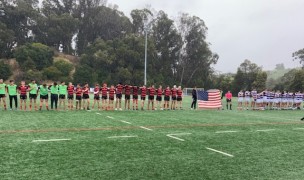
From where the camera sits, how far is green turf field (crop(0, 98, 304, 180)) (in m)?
6.07

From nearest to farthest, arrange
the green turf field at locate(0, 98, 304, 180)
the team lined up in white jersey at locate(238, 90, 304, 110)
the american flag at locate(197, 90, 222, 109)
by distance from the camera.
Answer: the green turf field at locate(0, 98, 304, 180) → the american flag at locate(197, 90, 222, 109) → the team lined up in white jersey at locate(238, 90, 304, 110)

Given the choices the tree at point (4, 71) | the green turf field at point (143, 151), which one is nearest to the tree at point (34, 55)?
the tree at point (4, 71)

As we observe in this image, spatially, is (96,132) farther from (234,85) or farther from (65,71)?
(234,85)

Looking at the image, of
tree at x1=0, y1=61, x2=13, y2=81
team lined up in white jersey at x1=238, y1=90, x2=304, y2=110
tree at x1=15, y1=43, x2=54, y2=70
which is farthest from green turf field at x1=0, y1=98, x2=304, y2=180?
tree at x1=15, y1=43, x2=54, y2=70

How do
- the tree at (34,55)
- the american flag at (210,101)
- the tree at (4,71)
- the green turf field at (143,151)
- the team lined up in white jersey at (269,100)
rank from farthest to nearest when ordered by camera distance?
1. the tree at (34,55)
2. the tree at (4,71)
3. the team lined up in white jersey at (269,100)
4. the american flag at (210,101)
5. the green turf field at (143,151)

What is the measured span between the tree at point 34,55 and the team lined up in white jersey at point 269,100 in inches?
1557

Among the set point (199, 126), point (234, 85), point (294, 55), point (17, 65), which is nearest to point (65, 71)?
point (17, 65)

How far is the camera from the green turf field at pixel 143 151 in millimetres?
6074

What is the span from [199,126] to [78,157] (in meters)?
6.74

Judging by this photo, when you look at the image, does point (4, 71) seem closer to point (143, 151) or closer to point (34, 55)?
point (34, 55)

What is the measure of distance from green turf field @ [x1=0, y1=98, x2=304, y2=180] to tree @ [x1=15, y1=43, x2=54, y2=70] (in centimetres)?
4403

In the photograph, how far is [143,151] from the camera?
25.7 feet

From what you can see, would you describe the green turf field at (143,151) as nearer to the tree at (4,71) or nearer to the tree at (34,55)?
the tree at (4,71)

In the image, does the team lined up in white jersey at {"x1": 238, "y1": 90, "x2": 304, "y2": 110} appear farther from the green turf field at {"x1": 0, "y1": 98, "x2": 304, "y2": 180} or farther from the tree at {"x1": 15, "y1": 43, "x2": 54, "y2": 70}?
the tree at {"x1": 15, "y1": 43, "x2": 54, "y2": 70}
